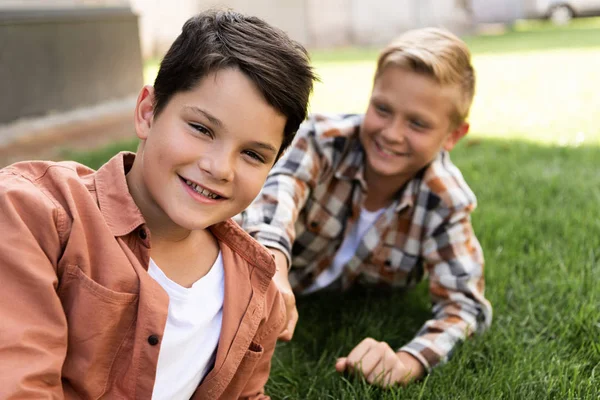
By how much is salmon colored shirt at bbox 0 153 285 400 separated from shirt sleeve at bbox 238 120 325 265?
0.73m

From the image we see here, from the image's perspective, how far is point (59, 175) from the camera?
150cm

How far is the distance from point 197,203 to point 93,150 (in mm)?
2995

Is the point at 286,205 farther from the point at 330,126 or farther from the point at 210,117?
the point at 210,117

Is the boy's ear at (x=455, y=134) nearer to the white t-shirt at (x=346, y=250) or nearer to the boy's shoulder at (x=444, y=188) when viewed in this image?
the boy's shoulder at (x=444, y=188)

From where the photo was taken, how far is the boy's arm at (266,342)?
1884mm

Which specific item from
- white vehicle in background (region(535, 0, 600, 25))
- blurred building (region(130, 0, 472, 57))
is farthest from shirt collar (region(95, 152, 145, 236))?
white vehicle in background (region(535, 0, 600, 25))

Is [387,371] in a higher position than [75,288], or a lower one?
lower

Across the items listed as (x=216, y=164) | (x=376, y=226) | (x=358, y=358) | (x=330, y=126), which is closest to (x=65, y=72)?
(x=330, y=126)

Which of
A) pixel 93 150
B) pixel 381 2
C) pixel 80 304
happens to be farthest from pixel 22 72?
pixel 381 2

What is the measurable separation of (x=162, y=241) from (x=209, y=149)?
29 cm

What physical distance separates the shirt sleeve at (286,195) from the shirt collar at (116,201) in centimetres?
76

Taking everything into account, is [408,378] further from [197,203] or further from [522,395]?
[197,203]

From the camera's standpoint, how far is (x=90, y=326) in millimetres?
1470

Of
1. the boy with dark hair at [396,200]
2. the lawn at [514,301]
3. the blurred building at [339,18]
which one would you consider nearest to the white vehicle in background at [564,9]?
the blurred building at [339,18]
